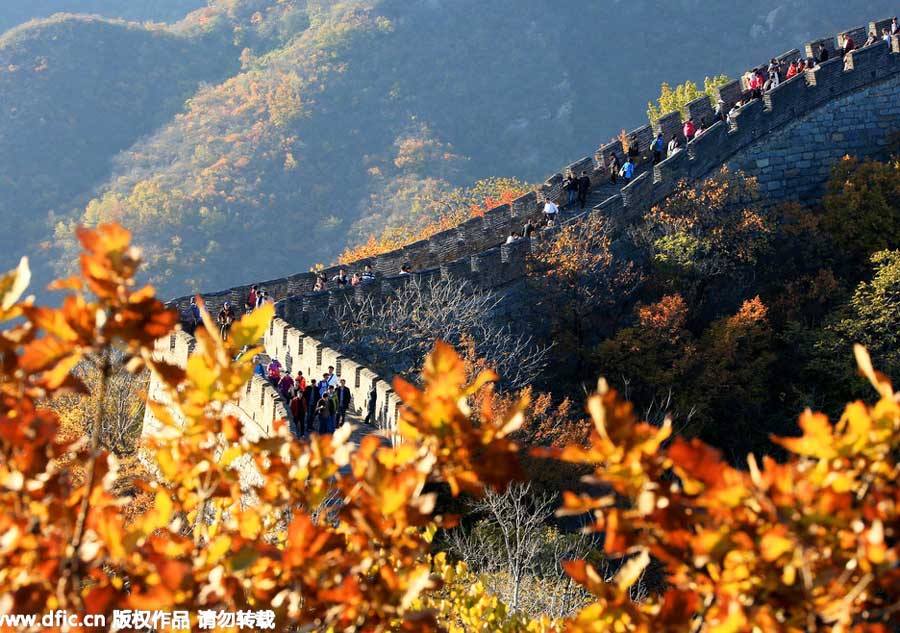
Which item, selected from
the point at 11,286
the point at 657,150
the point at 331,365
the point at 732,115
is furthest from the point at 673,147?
the point at 11,286

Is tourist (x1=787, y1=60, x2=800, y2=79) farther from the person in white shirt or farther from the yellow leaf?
the yellow leaf

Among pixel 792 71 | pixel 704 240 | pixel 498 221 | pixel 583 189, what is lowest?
pixel 704 240

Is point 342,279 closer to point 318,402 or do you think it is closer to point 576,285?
point 576,285

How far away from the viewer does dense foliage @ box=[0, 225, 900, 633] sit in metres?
3.65

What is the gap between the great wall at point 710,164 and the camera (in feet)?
66.7

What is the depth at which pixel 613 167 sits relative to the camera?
2462 centimetres

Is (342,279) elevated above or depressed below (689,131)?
below

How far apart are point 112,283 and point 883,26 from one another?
26.7 m

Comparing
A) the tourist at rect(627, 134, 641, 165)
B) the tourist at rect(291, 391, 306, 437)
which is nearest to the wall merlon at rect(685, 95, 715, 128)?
the tourist at rect(627, 134, 641, 165)

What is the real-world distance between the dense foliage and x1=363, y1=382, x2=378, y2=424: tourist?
1003 cm

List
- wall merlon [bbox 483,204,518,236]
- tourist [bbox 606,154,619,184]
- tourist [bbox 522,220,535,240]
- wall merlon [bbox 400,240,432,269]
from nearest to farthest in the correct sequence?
tourist [bbox 522,220,535,240] → wall merlon [bbox 400,240,432,269] → wall merlon [bbox 483,204,518,236] → tourist [bbox 606,154,619,184]

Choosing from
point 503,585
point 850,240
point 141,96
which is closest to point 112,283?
point 503,585

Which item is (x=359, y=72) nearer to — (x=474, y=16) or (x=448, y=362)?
(x=474, y=16)

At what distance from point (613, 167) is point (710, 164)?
1901mm
